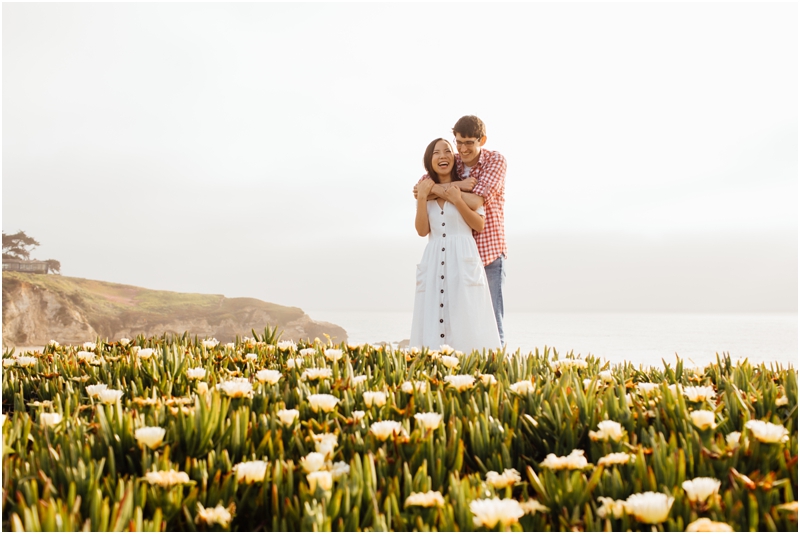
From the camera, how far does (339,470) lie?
1.69m

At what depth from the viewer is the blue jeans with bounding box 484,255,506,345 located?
6.03m

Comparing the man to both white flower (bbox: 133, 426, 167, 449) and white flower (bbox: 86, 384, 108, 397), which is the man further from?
white flower (bbox: 133, 426, 167, 449)

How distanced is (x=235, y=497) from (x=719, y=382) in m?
2.58

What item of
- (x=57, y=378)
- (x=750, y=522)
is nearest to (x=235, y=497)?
(x=750, y=522)

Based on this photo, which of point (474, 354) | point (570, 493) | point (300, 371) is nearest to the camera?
point (570, 493)

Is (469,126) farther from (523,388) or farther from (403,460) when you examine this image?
(403,460)

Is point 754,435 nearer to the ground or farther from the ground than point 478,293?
nearer to the ground

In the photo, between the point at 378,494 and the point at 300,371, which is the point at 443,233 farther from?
the point at 378,494

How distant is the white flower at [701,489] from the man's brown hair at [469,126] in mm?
4512

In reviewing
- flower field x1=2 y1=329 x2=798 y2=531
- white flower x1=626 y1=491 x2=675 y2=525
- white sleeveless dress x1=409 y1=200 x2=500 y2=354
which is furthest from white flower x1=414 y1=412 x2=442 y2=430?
white sleeveless dress x1=409 y1=200 x2=500 y2=354

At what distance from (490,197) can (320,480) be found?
14.5ft

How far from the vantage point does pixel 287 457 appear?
1897 mm

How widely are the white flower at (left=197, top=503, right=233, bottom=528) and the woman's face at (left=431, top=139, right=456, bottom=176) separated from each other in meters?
4.59

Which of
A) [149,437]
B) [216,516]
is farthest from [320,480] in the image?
[149,437]
